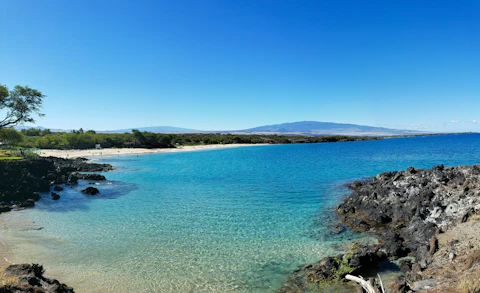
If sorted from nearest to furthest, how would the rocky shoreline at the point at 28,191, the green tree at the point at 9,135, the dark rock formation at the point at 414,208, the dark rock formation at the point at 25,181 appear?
the rocky shoreline at the point at 28,191 → the dark rock formation at the point at 414,208 → the dark rock formation at the point at 25,181 → the green tree at the point at 9,135

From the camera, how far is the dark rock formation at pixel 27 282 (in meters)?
9.45

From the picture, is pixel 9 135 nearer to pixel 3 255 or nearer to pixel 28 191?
pixel 28 191

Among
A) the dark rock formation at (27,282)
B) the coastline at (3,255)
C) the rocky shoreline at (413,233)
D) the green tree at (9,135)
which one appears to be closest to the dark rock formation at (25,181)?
the green tree at (9,135)

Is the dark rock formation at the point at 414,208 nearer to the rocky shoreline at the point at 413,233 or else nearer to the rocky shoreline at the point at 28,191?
the rocky shoreline at the point at 413,233

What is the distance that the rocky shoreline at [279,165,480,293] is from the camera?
11.4 metres

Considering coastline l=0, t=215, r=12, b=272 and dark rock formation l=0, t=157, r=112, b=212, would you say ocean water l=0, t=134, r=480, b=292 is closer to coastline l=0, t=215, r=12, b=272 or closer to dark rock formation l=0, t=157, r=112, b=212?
coastline l=0, t=215, r=12, b=272

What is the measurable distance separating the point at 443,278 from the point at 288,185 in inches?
1109

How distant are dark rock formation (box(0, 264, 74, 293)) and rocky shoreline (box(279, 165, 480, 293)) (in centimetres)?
945

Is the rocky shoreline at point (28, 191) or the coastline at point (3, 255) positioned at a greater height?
the rocky shoreline at point (28, 191)

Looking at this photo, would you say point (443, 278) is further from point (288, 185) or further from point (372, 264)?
point (288, 185)

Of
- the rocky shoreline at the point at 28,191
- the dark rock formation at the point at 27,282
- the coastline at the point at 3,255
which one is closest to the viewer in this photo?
the dark rock formation at the point at 27,282

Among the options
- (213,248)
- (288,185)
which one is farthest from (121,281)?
(288,185)

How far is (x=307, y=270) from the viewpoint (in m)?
14.3

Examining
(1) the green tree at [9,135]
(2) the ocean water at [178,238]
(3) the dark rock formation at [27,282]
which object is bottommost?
(2) the ocean water at [178,238]
